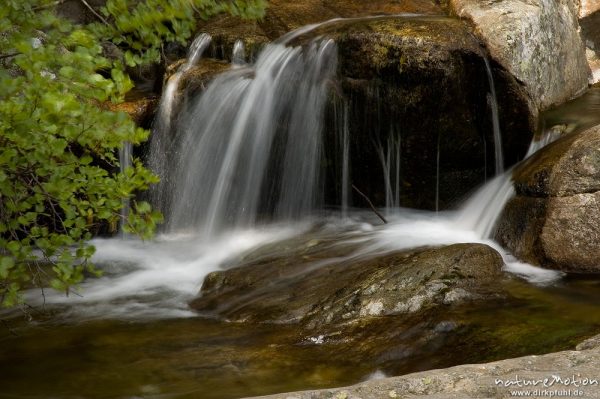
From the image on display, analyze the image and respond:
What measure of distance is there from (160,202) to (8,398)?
553cm

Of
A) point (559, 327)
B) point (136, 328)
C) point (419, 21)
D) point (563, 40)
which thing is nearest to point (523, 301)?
point (559, 327)

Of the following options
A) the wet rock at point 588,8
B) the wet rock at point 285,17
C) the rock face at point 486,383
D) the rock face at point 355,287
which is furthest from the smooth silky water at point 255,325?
the wet rock at point 588,8

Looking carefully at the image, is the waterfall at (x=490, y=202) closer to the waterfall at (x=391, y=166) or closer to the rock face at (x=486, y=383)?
the waterfall at (x=391, y=166)

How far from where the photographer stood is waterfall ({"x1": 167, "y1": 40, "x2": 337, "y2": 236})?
362 inches

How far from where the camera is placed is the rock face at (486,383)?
Answer: 2.72 metres

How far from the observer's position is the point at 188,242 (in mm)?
9242

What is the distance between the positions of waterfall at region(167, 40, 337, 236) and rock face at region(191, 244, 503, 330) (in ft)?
8.73

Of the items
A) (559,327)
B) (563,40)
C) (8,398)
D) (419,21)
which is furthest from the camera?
(563,40)

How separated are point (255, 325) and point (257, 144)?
13.4 feet

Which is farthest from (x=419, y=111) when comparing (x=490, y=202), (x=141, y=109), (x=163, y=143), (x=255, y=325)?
(x=141, y=109)

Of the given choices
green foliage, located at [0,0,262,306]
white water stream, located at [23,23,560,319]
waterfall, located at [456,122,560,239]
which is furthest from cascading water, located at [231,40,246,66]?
green foliage, located at [0,0,262,306]

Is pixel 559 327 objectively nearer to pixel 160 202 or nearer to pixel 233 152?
pixel 233 152

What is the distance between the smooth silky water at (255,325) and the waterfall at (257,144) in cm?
3

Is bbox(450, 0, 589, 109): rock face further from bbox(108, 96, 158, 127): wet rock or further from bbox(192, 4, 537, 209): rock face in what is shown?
bbox(108, 96, 158, 127): wet rock
